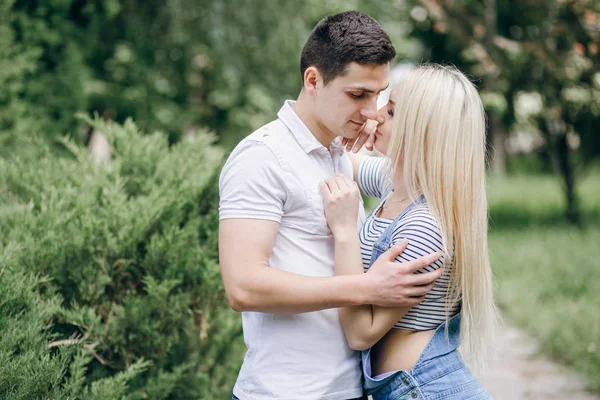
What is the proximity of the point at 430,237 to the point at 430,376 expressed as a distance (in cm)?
44

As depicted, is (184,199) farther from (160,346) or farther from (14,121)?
(14,121)

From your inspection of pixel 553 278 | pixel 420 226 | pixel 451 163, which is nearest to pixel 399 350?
pixel 420 226

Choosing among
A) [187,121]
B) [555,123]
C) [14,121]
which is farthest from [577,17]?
[14,121]

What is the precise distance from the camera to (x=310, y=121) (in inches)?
92.5

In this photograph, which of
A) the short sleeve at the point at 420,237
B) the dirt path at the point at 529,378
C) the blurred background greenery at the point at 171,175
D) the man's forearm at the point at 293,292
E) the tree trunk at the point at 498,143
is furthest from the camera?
the tree trunk at the point at 498,143

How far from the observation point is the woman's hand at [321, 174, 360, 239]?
7.07 feet

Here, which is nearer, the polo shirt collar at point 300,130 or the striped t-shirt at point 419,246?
the striped t-shirt at point 419,246

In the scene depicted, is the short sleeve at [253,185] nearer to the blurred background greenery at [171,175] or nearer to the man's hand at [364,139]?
the man's hand at [364,139]

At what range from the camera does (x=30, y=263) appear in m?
2.98

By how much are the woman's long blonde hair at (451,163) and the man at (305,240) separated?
0.42 ft

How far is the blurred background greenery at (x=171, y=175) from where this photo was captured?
10.1 ft

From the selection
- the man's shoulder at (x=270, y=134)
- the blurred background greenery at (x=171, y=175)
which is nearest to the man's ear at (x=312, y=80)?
the man's shoulder at (x=270, y=134)

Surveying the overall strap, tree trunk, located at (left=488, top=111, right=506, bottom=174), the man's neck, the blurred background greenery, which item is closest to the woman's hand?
the overall strap

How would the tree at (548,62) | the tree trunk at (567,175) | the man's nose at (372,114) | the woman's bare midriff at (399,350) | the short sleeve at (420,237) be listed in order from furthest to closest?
the tree trunk at (567,175), the tree at (548,62), the man's nose at (372,114), the woman's bare midriff at (399,350), the short sleeve at (420,237)
